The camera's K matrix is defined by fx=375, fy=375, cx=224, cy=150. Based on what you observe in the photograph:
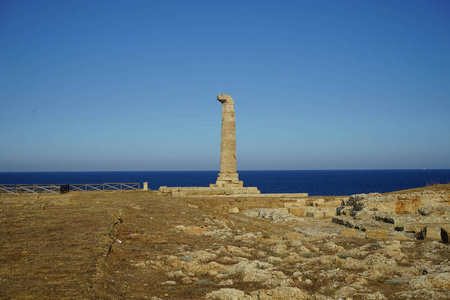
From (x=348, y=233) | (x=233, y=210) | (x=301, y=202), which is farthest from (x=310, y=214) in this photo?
(x=348, y=233)

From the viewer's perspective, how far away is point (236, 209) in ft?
76.9

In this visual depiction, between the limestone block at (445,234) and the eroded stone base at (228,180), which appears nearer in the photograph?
the limestone block at (445,234)

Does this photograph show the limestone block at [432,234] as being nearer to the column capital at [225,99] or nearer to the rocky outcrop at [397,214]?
the rocky outcrop at [397,214]

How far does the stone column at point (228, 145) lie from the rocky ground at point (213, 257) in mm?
12162

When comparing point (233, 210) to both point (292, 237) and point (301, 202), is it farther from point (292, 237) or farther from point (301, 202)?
point (292, 237)

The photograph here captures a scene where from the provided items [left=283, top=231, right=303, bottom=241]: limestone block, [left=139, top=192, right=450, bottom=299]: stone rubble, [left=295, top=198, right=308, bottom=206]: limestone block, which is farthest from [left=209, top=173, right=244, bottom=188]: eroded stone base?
[left=283, top=231, right=303, bottom=241]: limestone block

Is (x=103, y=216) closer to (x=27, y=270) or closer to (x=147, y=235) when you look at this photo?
(x=147, y=235)

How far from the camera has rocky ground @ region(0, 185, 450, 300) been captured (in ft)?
25.2

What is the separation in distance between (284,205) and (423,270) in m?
16.1

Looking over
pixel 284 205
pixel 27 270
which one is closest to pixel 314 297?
pixel 27 270

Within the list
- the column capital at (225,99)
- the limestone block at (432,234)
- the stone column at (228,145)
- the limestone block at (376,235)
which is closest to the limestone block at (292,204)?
the stone column at (228,145)

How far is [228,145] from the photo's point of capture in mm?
31250

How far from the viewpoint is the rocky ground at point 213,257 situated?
767 cm

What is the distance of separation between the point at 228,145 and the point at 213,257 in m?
20.7
